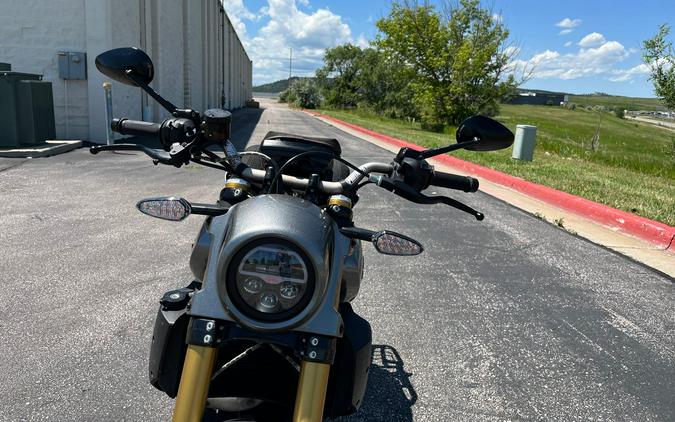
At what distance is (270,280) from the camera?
61.7 inches

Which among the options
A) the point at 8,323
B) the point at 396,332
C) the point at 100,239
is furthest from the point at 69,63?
the point at 396,332

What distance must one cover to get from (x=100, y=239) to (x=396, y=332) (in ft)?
11.2

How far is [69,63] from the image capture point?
543 inches

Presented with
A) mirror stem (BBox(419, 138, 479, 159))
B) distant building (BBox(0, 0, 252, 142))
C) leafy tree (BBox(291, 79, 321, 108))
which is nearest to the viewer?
mirror stem (BBox(419, 138, 479, 159))

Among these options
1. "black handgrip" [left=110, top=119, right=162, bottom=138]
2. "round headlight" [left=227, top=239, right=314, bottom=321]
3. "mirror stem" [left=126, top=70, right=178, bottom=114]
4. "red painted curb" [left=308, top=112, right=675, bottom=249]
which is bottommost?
"red painted curb" [left=308, top=112, right=675, bottom=249]

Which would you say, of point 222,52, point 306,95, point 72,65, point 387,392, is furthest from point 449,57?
point 306,95

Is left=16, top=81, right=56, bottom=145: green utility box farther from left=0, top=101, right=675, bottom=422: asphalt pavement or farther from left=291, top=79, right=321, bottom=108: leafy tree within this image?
left=291, top=79, right=321, bottom=108: leafy tree

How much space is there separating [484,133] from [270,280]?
106 centimetres

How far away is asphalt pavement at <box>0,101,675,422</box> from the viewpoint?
2852 millimetres

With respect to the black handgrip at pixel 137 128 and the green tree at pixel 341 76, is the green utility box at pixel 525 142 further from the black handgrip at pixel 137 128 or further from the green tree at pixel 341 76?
the green tree at pixel 341 76

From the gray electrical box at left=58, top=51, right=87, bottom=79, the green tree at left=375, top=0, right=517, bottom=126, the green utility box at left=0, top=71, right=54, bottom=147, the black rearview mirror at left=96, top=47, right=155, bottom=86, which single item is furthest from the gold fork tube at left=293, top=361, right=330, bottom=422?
the green tree at left=375, top=0, right=517, bottom=126

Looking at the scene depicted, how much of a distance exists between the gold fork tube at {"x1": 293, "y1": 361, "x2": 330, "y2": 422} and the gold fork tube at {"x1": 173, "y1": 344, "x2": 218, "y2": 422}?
0.28m

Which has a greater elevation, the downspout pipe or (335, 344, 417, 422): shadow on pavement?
the downspout pipe

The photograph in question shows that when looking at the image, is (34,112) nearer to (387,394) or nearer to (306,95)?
(387,394)
